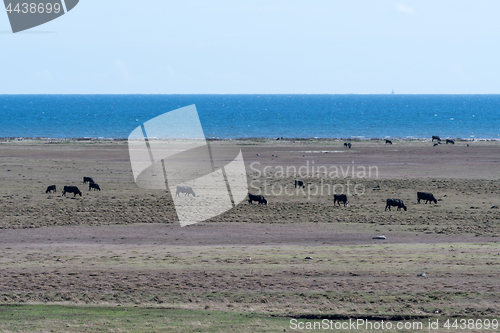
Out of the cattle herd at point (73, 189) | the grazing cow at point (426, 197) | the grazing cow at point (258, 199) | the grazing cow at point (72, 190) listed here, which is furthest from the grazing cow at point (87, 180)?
the grazing cow at point (426, 197)

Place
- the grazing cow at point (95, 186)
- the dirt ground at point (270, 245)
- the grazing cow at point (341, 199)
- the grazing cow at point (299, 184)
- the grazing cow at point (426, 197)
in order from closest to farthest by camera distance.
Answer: the dirt ground at point (270, 245) < the grazing cow at point (341, 199) < the grazing cow at point (426, 197) < the grazing cow at point (95, 186) < the grazing cow at point (299, 184)

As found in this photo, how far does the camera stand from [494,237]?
22.2 m

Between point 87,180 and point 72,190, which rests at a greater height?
point 72,190

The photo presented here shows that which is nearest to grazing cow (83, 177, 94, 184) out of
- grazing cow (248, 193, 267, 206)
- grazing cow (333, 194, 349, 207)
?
grazing cow (248, 193, 267, 206)

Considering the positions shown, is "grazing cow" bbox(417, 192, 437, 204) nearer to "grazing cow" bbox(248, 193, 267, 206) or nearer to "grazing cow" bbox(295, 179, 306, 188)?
"grazing cow" bbox(295, 179, 306, 188)

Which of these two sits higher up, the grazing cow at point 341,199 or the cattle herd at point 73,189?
the cattle herd at point 73,189

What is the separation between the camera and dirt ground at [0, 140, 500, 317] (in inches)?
556

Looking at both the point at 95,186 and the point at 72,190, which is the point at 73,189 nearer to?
the point at 72,190

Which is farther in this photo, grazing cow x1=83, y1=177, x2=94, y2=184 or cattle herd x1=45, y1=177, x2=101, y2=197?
grazing cow x1=83, y1=177, x2=94, y2=184

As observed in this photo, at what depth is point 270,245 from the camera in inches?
835

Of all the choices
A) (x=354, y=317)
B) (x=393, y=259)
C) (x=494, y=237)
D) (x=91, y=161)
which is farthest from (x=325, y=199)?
(x=91, y=161)

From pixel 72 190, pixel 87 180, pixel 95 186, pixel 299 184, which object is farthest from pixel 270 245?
pixel 87 180

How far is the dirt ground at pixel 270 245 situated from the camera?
14117 millimetres

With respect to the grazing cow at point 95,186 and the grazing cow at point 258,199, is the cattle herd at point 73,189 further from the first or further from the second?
the grazing cow at point 258,199
